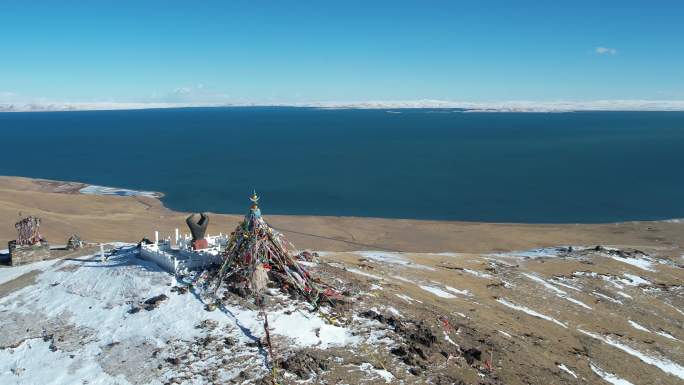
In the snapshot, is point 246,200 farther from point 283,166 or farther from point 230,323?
point 230,323

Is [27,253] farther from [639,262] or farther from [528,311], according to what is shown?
[639,262]

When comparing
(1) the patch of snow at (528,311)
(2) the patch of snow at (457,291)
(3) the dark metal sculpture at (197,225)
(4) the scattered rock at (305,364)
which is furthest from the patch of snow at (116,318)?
(1) the patch of snow at (528,311)

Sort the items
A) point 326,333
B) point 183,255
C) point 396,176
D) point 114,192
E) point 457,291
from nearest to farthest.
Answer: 1. point 326,333
2. point 183,255
3. point 457,291
4. point 114,192
5. point 396,176

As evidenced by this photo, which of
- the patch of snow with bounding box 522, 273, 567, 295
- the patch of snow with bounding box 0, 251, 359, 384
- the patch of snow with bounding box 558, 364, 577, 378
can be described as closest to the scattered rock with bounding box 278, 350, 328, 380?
the patch of snow with bounding box 0, 251, 359, 384

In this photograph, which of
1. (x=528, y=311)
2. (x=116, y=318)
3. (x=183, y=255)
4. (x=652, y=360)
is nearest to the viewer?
(x=116, y=318)

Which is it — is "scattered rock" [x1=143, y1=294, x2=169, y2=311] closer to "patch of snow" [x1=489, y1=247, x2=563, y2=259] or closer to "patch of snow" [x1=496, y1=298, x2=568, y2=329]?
"patch of snow" [x1=496, y1=298, x2=568, y2=329]

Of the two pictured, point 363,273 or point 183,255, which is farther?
point 363,273

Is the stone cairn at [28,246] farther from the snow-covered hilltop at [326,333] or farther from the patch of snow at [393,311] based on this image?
the patch of snow at [393,311]

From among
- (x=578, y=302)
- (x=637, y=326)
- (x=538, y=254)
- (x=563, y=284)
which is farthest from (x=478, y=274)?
(x=538, y=254)
